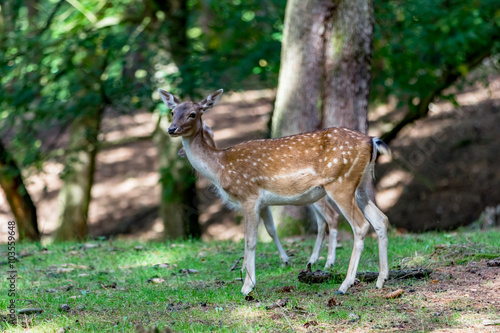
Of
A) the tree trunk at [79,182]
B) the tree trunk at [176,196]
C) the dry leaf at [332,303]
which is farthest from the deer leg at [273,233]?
the tree trunk at [79,182]

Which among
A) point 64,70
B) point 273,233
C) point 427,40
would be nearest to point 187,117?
point 273,233

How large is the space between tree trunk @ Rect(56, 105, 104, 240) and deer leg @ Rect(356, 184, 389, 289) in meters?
8.20

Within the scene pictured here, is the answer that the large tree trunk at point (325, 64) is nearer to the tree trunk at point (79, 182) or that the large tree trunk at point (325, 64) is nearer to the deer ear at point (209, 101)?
the deer ear at point (209, 101)

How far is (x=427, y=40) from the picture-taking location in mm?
11688

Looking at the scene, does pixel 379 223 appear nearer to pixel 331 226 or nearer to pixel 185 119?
pixel 331 226

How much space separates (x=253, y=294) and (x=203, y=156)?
1.73 m

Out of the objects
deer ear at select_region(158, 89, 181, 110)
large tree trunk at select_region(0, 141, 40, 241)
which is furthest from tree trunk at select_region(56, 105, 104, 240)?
deer ear at select_region(158, 89, 181, 110)

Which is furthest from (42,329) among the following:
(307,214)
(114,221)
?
(114,221)

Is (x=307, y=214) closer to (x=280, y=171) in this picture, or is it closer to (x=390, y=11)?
(x=280, y=171)

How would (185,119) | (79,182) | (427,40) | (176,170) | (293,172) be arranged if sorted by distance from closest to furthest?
1. (293,172)
2. (185,119)
3. (427,40)
4. (176,170)
5. (79,182)

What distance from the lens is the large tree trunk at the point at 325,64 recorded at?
877 centimetres

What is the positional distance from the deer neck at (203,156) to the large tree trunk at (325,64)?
9.46 feet

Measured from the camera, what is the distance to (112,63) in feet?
42.3

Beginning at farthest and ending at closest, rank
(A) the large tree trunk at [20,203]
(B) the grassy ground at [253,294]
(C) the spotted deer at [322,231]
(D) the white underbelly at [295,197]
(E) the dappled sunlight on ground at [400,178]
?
(E) the dappled sunlight on ground at [400,178]
(A) the large tree trunk at [20,203]
(C) the spotted deer at [322,231]
(D) the white underbelly at [295,197]
(B) the grassy ground at [253,294]
